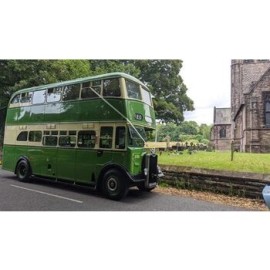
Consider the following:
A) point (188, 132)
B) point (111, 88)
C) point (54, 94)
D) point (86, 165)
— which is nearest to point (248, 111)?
point (188, 132)

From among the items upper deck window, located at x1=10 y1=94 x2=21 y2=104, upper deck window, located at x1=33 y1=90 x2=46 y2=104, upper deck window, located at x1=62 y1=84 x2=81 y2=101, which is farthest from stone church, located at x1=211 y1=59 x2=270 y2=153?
upper deck window, located at x1=10 y1=94 x2=21 y2=104

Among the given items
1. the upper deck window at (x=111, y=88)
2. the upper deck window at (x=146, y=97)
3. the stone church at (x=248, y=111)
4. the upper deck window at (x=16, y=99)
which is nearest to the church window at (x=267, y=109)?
the stone church at (x=248, y=111)

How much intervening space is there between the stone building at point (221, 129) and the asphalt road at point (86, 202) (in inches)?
47.3

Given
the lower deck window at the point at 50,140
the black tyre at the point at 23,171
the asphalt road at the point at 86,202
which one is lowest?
the asphalt road at the point at 86,202

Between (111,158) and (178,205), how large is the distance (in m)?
1.47

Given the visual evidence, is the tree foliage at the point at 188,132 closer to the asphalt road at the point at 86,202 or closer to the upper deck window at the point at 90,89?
the asphalt road at the point at 86,202

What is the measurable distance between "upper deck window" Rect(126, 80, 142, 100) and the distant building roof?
57.4 inches

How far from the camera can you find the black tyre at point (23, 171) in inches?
264

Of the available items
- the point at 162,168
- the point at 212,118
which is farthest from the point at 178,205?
the point at 212,118

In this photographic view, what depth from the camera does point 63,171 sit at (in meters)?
6.25

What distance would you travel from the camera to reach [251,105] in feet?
21.5

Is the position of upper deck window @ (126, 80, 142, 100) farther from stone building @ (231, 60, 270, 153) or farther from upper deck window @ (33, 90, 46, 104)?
upper deck window @ (33, 90, 46, 104)

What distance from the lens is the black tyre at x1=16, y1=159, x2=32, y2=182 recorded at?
670cm

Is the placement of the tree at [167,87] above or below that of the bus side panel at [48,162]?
above
